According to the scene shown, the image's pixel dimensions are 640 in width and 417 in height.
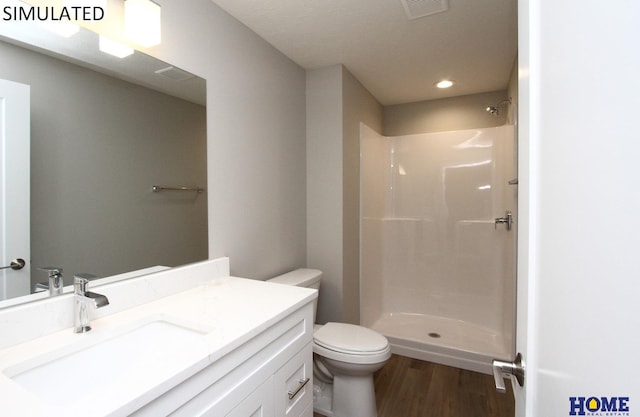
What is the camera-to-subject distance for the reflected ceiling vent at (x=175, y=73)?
51.5 inches

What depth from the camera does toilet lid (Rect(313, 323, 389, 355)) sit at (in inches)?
66.2

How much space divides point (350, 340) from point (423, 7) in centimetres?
185

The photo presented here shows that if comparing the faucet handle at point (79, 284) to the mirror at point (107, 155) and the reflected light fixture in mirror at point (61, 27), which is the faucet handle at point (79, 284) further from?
the reflected light fixture in mirror at point (61, 27)

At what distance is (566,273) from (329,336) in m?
1.56

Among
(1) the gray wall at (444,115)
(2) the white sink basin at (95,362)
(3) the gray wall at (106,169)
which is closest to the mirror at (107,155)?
(3) the gray wall at (106,169)

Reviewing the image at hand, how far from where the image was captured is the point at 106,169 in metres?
1.11

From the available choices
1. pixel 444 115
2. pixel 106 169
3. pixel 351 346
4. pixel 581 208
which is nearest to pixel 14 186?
pixel 106 169

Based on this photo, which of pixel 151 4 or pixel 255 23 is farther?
pixel 255 23

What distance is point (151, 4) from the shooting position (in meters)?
1.20

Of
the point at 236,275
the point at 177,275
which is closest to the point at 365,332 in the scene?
the point at 236,275

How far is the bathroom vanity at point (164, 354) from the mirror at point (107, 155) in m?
0.11

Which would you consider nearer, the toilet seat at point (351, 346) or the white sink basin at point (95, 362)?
the white sink basin at point (95, 362)

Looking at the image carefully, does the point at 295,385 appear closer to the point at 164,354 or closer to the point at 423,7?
the point at 164,354

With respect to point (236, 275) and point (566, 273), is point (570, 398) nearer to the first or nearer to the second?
point (566, 273)
